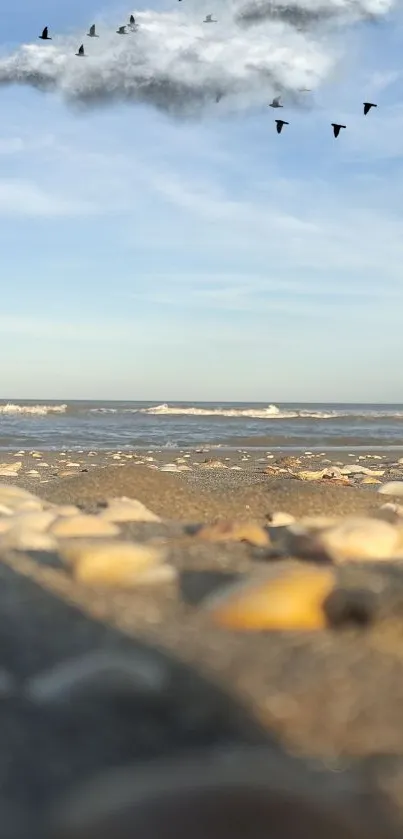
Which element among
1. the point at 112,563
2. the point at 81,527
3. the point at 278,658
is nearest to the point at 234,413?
the point at 81,527

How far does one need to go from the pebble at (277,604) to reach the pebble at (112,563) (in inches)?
12.0

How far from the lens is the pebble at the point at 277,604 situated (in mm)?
1466

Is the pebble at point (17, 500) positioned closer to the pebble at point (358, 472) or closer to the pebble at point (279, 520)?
the pebble at point (279, 520)

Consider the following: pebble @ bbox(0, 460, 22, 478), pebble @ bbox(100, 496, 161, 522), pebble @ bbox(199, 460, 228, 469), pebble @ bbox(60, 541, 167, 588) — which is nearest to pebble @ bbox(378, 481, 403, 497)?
pebble @ bbox(100, 496, 161, 522)

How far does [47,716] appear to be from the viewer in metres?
1.11

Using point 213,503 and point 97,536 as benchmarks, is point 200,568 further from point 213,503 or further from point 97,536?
point 213,503

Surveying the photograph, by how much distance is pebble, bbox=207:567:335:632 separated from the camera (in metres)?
1.47

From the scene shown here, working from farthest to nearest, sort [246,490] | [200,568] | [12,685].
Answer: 1. [246,490]
2. [200,568]
3. [12,685]

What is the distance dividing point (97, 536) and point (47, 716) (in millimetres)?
1249

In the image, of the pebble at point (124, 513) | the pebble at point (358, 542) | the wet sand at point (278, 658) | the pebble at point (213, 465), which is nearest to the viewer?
the wet sand at point (278, 658)

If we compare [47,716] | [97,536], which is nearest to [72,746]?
[47,716]

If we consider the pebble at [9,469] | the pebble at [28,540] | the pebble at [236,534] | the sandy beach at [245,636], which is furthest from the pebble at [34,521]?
the pebble at [9,469]

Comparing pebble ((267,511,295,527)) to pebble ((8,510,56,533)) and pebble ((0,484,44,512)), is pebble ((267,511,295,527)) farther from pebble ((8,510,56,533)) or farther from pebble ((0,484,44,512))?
pebble ((0,484,44,512))

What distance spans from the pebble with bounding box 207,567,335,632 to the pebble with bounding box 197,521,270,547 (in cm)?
82
